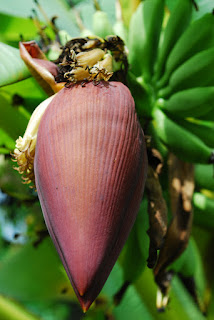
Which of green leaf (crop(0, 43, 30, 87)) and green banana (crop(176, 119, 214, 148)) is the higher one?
green leaf (crop(0, 43, 30, 87))

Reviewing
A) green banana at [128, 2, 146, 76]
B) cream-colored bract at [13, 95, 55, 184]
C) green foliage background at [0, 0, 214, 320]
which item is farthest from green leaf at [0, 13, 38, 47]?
cream-colored bract at [13, 95, 55, 184]

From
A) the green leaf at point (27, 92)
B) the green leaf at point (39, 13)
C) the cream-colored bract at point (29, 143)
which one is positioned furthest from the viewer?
the green leaf at point (39, 13)

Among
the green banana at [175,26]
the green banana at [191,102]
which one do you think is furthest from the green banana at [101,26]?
the green banana at [191,102]

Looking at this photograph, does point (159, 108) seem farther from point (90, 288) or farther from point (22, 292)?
point (22, 292)

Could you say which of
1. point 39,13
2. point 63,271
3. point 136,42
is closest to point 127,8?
point 39,13

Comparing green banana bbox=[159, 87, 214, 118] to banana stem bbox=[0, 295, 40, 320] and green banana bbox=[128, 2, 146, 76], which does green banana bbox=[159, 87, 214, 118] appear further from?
banana stem bbox=[0, 295, 40, 320]

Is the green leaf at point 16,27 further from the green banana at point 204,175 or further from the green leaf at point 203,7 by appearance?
the green banana at point 204,175
